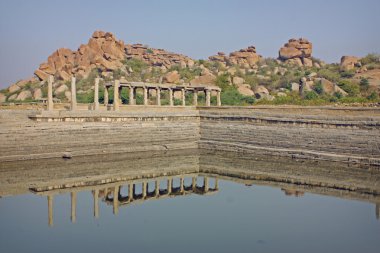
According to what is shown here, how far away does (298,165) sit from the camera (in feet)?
77.8

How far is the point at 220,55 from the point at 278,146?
273 ft

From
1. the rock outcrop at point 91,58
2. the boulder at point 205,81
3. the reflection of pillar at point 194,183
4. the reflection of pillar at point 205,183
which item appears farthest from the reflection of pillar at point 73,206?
the rock outcrop at point 91,58

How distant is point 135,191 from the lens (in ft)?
61.0

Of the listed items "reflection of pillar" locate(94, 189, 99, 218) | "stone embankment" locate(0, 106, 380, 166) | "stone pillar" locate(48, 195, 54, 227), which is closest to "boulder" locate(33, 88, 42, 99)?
"stone embankment" locate(0, 106, 380, 166)

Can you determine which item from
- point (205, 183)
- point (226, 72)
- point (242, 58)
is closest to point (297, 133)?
point (205, 183)

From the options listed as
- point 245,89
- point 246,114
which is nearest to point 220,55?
point 245,89

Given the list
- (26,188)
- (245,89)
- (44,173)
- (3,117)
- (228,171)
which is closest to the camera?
(26,188)

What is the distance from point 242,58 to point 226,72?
→ 86.6 feet

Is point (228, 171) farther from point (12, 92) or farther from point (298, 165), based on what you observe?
point (12, 92)

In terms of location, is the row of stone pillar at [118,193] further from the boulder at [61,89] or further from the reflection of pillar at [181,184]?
the boulder at [61,89]

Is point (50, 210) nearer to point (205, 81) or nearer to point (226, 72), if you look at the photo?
point (205, 81)

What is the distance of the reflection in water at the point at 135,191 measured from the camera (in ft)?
54.8

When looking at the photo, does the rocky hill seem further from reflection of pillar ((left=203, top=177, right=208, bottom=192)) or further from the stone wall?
reflection of pillar ((left=203, top=177, right=208, bottom=192))

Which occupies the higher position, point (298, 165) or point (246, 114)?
point (246, 114)
